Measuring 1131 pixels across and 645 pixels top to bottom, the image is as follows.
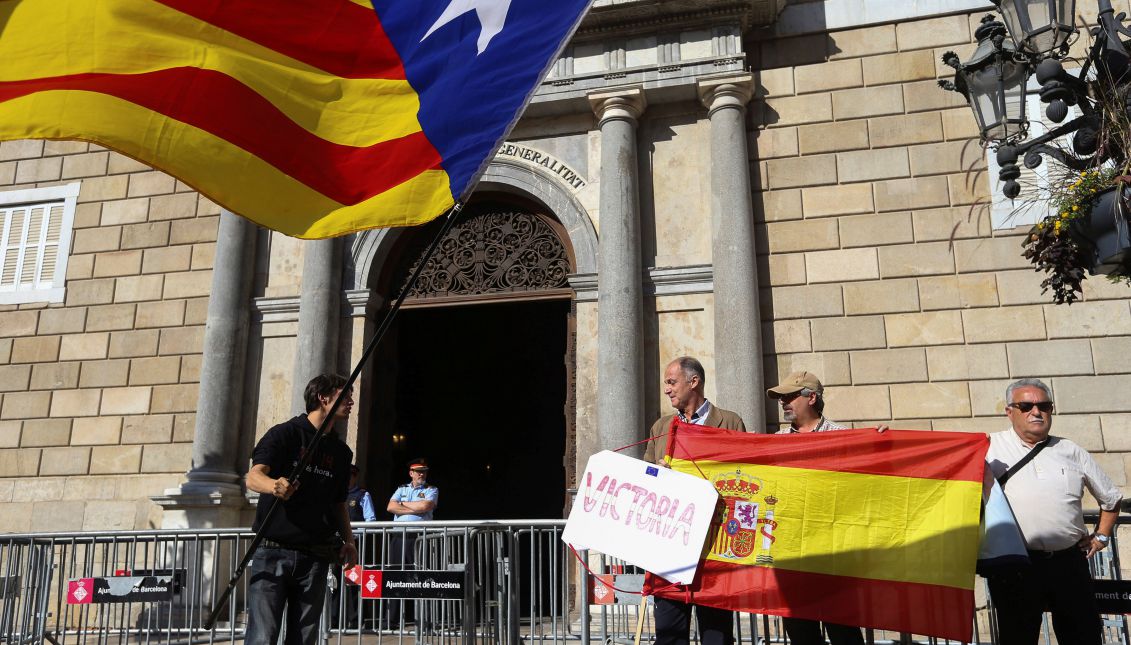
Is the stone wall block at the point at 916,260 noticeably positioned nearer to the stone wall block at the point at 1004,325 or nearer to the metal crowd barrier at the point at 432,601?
the stone wall block at the point at 1004,325

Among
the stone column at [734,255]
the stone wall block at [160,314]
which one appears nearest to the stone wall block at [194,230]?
the stone wall block at [160,314]

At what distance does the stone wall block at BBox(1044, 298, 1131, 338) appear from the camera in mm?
9609

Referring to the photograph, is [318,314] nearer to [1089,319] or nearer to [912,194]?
[912,194]

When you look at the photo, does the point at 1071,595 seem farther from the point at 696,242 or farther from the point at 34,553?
the point at 34,553

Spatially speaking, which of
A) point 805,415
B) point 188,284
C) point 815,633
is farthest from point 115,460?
point 815,633

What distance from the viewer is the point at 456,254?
472 inches

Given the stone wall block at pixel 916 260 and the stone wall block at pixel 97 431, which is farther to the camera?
the stone wall block at pixel 97 431

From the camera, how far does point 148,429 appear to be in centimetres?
1200

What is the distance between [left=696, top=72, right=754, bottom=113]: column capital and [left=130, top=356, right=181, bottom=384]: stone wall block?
7625 millimetres

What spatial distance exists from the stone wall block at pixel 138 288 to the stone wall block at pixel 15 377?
1606 mm

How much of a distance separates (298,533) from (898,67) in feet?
29.7

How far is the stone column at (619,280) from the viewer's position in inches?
402

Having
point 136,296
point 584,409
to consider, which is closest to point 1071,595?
point 584,409

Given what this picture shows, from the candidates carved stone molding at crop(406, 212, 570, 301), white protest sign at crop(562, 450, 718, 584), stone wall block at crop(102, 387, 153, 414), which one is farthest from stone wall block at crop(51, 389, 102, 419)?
white protest sign at crop(562, 450, 718, 584)
